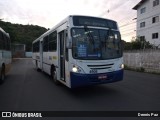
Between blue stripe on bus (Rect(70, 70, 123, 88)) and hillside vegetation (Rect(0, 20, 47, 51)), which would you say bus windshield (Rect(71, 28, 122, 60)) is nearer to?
blue stripe on bus (Rect(70, 70, 123, 88))

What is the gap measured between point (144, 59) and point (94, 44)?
47.4 feet

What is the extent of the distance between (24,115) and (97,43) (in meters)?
3.94

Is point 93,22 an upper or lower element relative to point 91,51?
upper

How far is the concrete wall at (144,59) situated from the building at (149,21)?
17132 mm

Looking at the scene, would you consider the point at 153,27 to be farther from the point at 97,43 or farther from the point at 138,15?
the point at 97,43

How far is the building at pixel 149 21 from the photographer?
132ft

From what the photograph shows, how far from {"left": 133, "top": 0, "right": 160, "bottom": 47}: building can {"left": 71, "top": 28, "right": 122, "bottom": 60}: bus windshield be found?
109 feet

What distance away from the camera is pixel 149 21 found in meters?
42.8

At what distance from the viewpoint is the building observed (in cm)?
4024

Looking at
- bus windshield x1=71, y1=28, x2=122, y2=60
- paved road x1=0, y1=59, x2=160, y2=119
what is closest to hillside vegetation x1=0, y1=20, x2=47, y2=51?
paved road x1=0, y1=59, x2=160, y2=119

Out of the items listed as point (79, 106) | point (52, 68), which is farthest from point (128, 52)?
point (79, 106)

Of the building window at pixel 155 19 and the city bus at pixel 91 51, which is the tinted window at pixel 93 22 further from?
the building window at pixel 155 19

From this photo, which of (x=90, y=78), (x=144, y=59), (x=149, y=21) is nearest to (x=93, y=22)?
(x=90, y=78)

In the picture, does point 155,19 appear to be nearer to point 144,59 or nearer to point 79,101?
point 144,59
